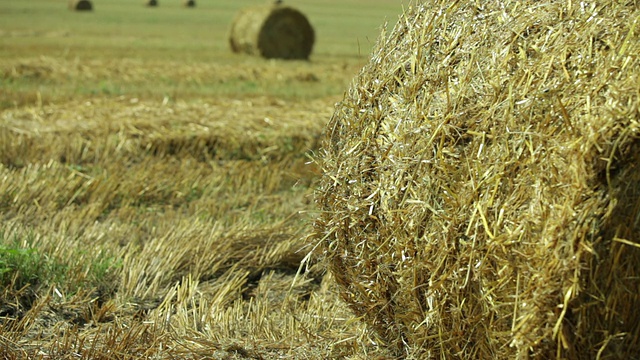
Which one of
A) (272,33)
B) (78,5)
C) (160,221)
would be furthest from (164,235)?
(78,5)

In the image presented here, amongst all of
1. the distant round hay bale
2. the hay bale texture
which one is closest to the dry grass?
the hay bale texture

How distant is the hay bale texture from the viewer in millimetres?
3033

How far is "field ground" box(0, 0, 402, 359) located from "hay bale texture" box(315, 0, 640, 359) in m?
0.49

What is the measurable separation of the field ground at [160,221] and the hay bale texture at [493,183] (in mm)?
491

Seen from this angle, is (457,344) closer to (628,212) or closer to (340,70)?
(628,212)

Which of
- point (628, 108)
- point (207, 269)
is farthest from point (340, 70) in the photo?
point (628, 108)

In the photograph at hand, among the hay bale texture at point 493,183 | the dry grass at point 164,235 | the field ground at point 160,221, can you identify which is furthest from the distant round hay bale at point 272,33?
the hay bale texture at point 493,183

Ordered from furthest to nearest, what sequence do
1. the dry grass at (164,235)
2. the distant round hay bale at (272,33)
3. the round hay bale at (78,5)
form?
the round hay bale at (78,5), the distant round hay bale at (272,33), the dry grass at (164,235)

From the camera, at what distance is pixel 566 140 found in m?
3.14

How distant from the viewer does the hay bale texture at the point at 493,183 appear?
119 inches

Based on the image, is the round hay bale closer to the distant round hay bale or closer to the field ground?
the distant round hay bale

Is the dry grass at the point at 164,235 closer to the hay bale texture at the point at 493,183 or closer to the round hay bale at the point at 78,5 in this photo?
the hay bale texture at the point at 493,183

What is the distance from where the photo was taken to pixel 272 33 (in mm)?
18484

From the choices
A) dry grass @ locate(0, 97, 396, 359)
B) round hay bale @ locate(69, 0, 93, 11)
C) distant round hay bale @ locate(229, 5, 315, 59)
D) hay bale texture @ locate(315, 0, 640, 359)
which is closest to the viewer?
hay bale texture @ locate(315, 0, 640, 359)
